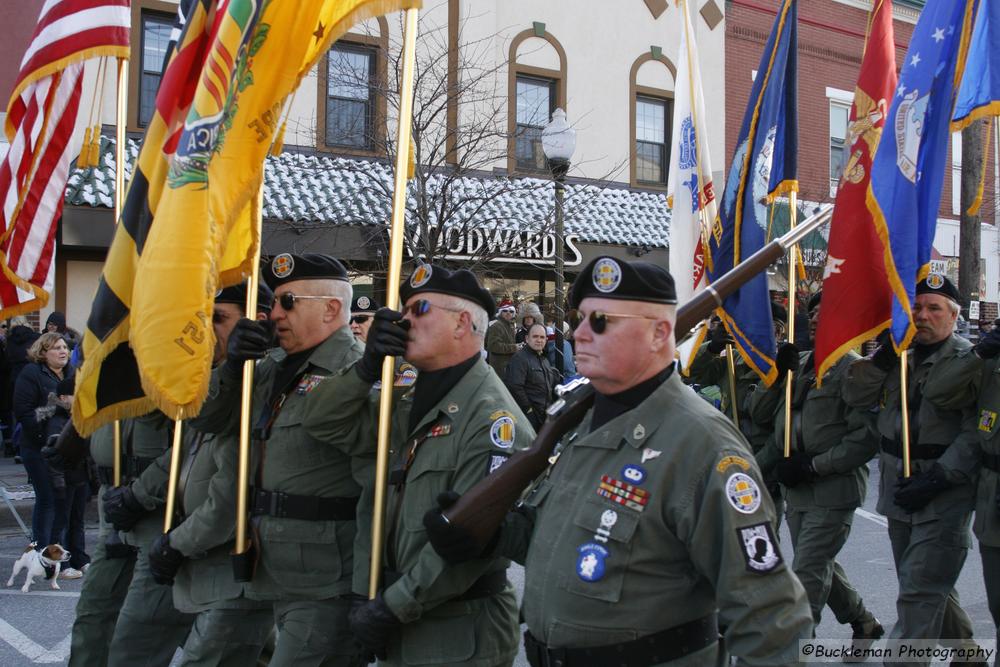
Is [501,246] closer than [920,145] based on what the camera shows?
No

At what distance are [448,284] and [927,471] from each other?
293cm

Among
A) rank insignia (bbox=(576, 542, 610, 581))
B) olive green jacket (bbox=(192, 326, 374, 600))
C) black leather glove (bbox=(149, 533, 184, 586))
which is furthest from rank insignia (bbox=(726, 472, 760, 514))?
black leather glove (bbox=(149, 533, 184, 586))

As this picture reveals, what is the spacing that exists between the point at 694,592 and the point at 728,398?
4.99m

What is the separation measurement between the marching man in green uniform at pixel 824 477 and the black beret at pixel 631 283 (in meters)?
3.19

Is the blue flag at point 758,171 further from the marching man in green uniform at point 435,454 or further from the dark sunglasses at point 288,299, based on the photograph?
the dark sunglasses at point 288,299

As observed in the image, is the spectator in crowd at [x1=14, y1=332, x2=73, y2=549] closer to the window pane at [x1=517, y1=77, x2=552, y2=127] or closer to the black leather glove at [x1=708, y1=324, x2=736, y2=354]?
the black leather glove at [x1=708, y1=324, x2=736, y2=354]

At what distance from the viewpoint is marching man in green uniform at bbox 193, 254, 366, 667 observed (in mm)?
3814

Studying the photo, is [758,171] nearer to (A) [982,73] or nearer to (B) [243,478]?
(A) [982,73]

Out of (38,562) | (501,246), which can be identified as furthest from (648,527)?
(501,246)

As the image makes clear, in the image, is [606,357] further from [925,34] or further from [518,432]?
[925,34]

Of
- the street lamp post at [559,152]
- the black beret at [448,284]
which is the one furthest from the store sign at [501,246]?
the black beret at [448,284]

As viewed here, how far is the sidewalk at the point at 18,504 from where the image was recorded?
9.64m

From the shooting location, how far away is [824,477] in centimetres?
586

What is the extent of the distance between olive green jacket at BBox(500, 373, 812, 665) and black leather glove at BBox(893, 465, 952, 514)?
110 inches
